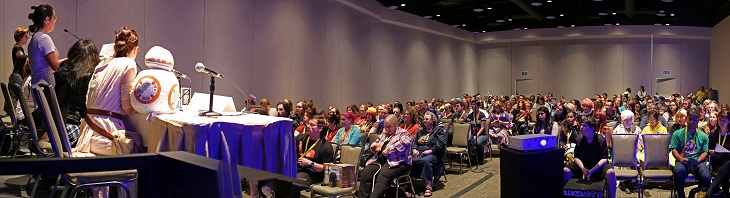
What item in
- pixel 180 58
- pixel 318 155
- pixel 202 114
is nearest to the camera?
pixel 202 114

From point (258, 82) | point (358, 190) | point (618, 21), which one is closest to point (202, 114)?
point (358, 190)

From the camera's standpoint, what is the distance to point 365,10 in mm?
15852

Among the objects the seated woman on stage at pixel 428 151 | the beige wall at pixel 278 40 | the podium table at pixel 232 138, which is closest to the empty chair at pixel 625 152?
the seated woman on stage at pixel 428 151

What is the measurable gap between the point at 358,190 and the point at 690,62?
22.9 metres

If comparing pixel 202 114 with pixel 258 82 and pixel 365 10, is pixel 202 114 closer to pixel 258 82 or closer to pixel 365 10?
pixel 258 82

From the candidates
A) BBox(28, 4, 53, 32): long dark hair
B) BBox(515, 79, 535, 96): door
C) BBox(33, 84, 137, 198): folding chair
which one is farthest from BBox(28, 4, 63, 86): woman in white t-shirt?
BBox(515, 79, 535, 96): door

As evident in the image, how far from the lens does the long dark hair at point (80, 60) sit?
3.58 m

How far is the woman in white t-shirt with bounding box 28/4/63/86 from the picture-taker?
407cm

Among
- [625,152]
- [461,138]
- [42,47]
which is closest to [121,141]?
[42,47]

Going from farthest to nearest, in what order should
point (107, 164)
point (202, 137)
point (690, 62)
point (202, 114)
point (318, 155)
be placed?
point (690, 62)
point (318, 155)
point (202, 114)
point (202, 137)
point (107, 164)

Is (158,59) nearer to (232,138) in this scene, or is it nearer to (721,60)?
(232,138)

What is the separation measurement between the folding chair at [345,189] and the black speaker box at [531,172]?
1.38m

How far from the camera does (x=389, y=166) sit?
6301 mm

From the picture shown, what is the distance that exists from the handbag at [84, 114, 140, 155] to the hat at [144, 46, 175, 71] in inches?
13.3
